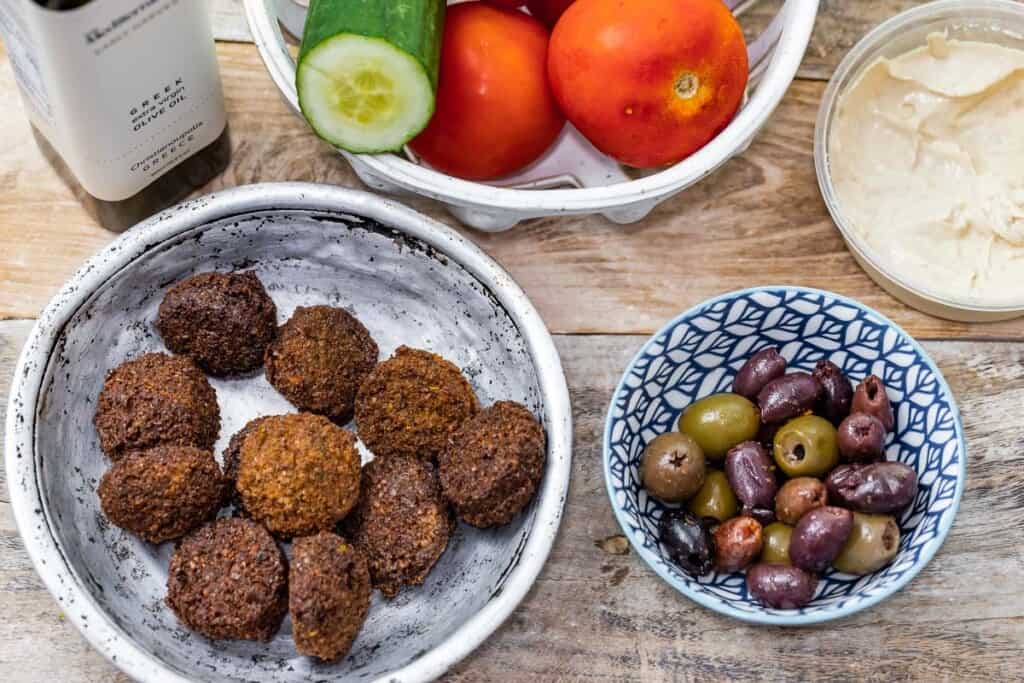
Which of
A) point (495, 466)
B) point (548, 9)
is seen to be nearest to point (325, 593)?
point (495, 466)

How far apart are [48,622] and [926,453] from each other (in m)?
Result: 1.01

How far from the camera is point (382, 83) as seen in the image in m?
1.09

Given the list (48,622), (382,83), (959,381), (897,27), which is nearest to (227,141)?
(382,83)

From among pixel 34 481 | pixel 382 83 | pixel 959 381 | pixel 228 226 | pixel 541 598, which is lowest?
pixel 541 598

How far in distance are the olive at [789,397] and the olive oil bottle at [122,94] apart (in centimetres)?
69

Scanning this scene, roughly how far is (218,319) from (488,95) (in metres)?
0.38

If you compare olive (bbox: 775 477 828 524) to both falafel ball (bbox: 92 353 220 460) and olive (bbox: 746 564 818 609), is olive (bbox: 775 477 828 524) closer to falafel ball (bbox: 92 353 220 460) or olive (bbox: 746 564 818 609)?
olive (bbox: 746 564 818 609)

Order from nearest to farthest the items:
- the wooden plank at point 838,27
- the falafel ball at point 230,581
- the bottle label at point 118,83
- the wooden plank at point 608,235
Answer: the bottle label at point 118,83, the falafel ball at point 230,581, the wooden plank at point 608,235, the wooden plank at point 838,27

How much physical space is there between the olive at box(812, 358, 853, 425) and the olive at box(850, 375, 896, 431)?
0.05ft

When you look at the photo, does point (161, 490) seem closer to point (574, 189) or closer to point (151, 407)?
point (151, 407)

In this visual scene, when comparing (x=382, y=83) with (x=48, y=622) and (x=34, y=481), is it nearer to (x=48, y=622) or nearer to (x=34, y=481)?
(x=34, y=481)

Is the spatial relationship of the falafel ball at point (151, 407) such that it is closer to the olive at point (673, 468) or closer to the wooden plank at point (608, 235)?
the wooden plank at point (608, 235)

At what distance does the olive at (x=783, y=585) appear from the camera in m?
1.20

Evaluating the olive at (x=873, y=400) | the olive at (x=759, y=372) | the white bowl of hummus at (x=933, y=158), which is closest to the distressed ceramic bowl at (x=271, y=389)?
the olive at (x=759, y=372)
